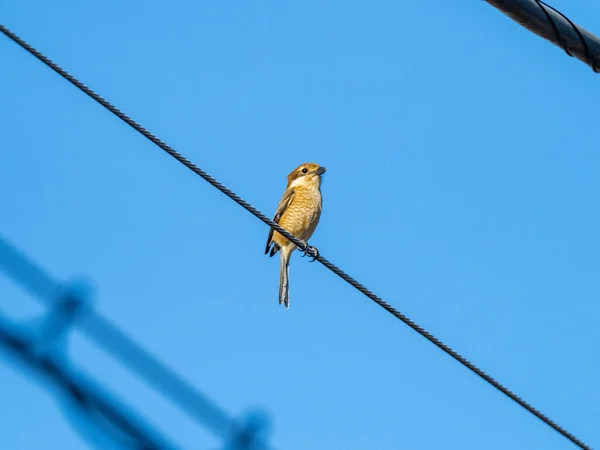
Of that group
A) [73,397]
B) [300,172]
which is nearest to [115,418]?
[73,397]

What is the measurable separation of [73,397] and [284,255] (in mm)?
2822

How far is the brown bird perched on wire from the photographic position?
8.07m

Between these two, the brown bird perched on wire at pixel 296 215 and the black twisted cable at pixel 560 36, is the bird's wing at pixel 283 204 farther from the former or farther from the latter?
the black twisted cable at pixel 560 36

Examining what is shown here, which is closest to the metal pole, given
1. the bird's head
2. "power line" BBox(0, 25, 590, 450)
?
"power line" BBox(0, 25, 590, 450)

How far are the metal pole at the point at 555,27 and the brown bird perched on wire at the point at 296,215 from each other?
4.34m

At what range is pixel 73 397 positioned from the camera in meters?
5.97

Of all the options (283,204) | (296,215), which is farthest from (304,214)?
(283,204)

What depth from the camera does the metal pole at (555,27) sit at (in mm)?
3836

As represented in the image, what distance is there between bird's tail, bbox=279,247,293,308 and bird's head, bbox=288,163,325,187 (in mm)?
790

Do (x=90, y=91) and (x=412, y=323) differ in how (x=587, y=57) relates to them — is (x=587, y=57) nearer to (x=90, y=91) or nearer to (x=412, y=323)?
(x=412, y=323)

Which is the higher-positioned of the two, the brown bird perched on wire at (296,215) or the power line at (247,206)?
the brown bird perched on wire at (296,215)

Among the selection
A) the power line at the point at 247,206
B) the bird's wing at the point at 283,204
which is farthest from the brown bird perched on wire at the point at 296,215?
the power line at the point at 247,206

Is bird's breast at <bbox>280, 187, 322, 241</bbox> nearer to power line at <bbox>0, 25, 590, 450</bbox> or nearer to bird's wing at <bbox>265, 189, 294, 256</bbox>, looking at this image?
bird's wing at <bbox>265, 189, 294, 256</bbox>

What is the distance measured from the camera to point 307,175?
337 inches
